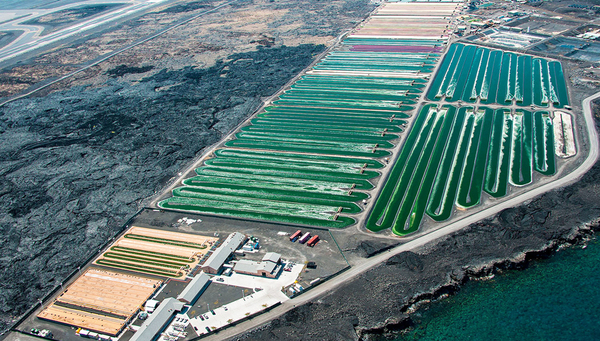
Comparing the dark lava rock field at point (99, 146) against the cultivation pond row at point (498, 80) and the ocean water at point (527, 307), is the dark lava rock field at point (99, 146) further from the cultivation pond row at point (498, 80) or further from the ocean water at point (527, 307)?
the ocean water at point (527, 307)

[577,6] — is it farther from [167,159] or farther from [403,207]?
[167,159]

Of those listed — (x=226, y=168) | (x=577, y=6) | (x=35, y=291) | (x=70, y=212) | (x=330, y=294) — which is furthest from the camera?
(x=577, y=6)

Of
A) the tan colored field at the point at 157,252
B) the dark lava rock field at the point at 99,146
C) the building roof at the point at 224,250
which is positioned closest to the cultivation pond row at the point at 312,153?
the building roof at the point at 224,250

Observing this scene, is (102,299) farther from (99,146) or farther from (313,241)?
(99,146)

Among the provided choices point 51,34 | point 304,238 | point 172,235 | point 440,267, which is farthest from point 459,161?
point 51,34

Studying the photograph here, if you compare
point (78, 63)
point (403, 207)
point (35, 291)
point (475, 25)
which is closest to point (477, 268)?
point (403, 207)

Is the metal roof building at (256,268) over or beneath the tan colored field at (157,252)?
over
